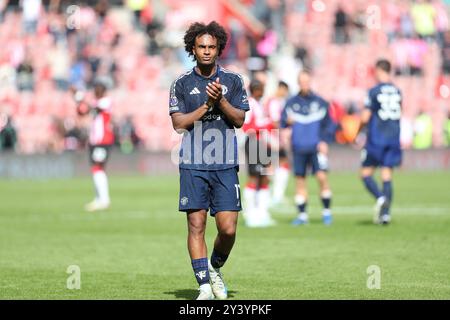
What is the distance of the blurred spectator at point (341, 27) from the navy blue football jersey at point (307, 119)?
76.3ft

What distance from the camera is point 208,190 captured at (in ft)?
31.9

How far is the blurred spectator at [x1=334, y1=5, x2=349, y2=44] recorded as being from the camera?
41.5 meters

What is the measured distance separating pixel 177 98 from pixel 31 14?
30.7 meters

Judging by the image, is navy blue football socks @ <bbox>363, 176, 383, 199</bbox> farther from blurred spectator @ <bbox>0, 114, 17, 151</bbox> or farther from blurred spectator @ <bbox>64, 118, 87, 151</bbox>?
blurred spectator @ <bbox>0, 114, 17, 151</bbox>

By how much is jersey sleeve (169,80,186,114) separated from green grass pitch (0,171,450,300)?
5.76 ft

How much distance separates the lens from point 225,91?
9.58 metres

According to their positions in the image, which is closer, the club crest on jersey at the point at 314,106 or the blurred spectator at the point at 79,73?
the club crest on jersey at the point at 314,106

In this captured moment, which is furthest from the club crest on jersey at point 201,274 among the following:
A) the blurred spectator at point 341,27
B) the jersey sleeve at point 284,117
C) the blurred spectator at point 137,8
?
the blurred spectator at point 341,27

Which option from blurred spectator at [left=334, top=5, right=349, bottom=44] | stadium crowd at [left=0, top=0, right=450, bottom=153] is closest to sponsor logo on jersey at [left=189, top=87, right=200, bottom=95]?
stadium crowd at [left=0, top=0, right=450, bottom=153]

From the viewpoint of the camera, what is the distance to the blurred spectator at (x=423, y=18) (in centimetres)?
4138

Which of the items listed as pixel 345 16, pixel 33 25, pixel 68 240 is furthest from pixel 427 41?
pixel 68 240

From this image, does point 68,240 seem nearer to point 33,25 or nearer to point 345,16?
point 33,25

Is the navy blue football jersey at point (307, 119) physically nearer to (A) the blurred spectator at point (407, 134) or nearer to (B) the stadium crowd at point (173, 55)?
(B) the stadium crowd at point (173, 55)
